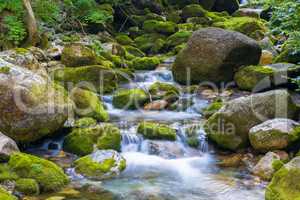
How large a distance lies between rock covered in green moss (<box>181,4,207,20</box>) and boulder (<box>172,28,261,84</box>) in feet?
30.7

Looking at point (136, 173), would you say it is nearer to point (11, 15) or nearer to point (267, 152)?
point (267, 152)

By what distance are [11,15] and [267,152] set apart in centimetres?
741

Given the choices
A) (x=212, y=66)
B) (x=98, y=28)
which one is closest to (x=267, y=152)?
(x=212, y=66)

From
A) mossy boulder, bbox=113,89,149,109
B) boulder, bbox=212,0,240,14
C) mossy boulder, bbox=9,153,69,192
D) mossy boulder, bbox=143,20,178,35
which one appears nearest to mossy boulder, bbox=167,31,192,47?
mossy boulder, bbox=143,20,178,35

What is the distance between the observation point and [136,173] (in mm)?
6961

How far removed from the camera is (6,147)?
6.34 meters

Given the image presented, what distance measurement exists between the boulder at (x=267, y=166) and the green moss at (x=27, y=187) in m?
3.39

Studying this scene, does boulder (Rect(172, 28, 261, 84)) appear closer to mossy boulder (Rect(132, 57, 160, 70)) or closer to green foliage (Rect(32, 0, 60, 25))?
mossy boulder (Rect(132, 57, 160, 70))

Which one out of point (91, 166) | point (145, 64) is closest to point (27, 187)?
point (91, 166)

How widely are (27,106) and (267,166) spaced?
4006 millimetres

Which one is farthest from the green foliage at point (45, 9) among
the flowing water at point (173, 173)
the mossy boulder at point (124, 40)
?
the mossy boulder at point (124, 40)

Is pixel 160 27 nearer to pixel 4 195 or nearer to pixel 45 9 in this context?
pixel 45 9

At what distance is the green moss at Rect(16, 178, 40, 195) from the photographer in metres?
5.66

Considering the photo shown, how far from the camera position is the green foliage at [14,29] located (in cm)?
1079
